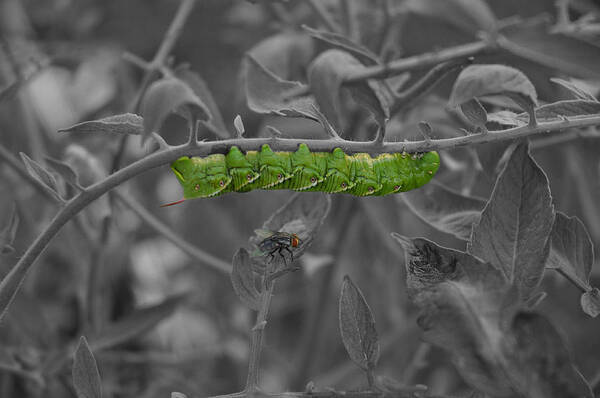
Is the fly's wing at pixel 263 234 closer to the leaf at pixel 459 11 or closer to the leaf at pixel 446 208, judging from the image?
the leaf at pixel 446 208

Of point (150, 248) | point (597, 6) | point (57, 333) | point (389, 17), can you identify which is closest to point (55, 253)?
Result: point (57, 333)

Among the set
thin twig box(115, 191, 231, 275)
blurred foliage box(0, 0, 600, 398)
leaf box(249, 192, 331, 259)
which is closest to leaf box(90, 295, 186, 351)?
blurred foliage box(0, 0, 600, 398)

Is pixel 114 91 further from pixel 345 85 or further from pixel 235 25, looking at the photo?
pixel 345 85

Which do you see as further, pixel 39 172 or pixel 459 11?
pixel 459 11

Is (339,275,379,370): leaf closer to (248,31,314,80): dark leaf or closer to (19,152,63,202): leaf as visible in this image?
(19,152,63,202): leaf

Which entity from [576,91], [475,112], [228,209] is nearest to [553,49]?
[576,91]

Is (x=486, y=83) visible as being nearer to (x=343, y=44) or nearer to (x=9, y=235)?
(x=343, y=44)
